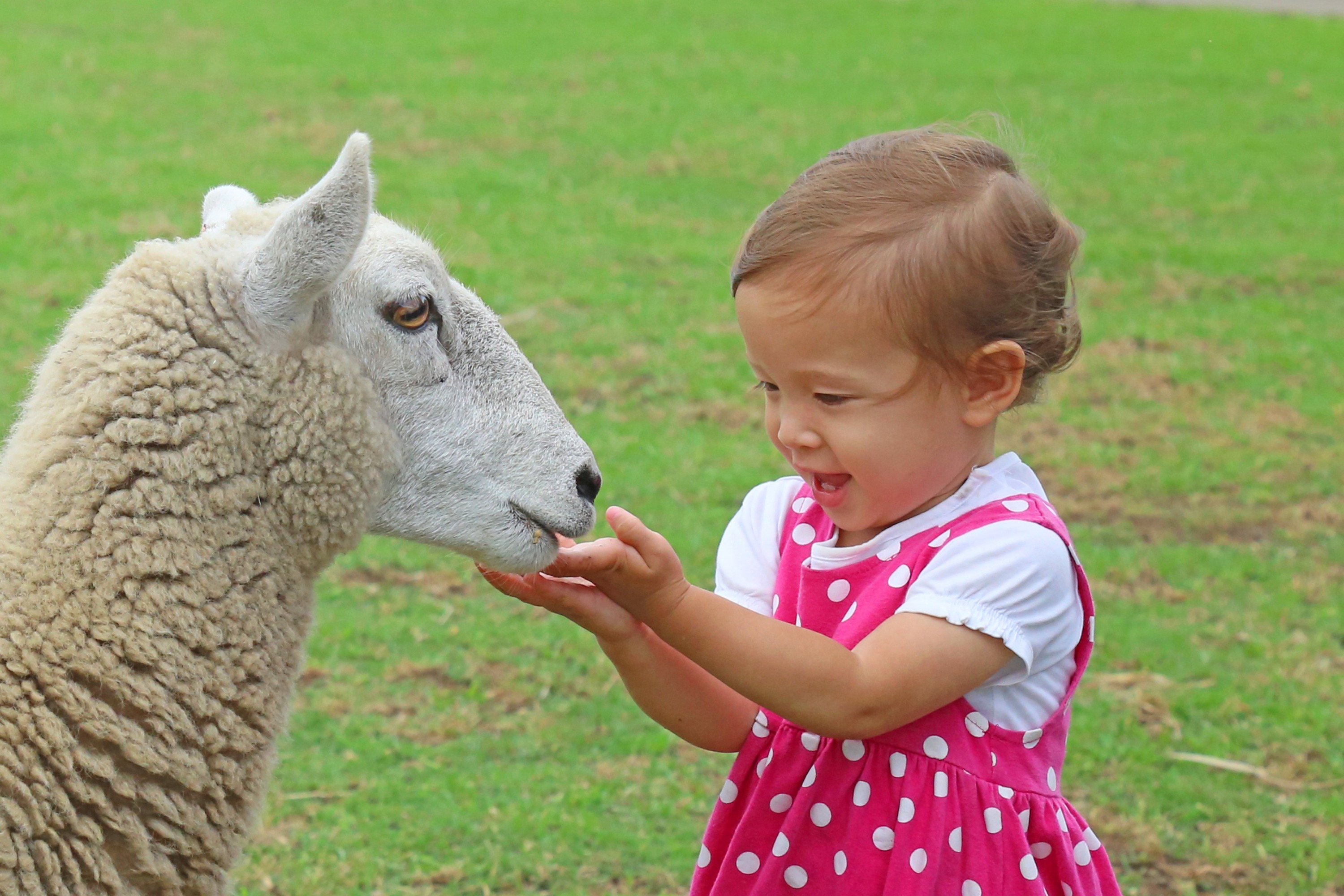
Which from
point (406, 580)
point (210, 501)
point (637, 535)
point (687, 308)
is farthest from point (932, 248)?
point (687, 308)

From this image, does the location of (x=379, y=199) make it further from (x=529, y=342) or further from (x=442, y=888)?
(x=442, y=888)

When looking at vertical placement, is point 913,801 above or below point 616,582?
below

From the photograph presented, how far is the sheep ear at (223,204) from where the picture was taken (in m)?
2.66

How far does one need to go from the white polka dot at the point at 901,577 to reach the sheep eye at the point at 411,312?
3.14 ft

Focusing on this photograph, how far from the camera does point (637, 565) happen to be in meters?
2.11

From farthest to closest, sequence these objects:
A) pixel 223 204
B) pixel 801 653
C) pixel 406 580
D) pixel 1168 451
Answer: pixel 1168 451 < pixel 406 580 < pixel 223 204 < pixel 801 653

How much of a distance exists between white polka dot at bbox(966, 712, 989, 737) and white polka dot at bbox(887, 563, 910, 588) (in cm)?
23

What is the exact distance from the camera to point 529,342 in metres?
7.95

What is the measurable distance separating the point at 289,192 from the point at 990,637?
27.8 ft

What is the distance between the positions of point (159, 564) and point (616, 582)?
0.75 metres

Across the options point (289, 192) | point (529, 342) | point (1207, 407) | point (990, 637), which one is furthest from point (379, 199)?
point (990, 637)

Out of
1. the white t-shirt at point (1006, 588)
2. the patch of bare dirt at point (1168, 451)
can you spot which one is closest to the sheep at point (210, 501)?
the white t-shirt at point (1006, 588)

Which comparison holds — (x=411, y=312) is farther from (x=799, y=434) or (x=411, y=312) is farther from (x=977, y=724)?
(x=977, y=724)

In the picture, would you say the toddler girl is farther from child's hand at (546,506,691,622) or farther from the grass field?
the grass field
